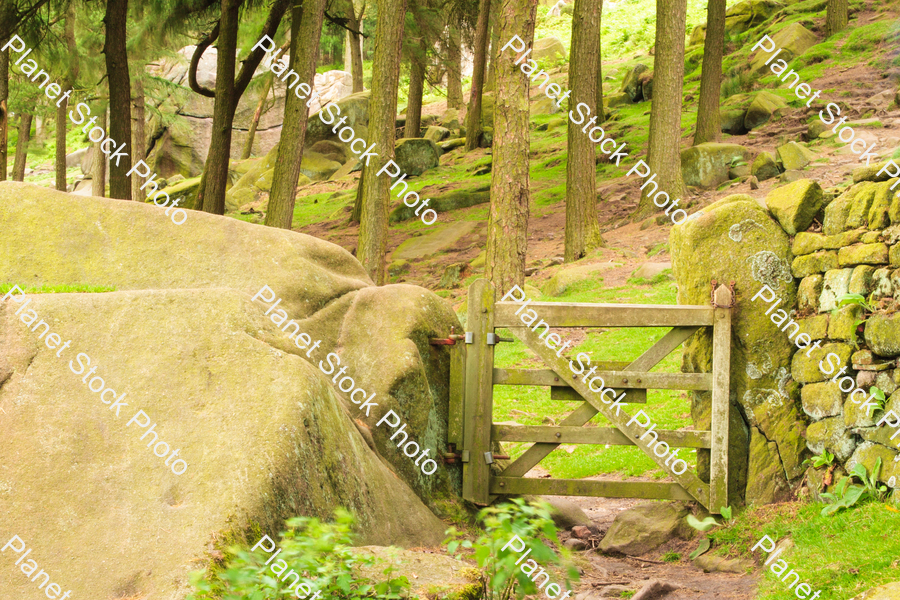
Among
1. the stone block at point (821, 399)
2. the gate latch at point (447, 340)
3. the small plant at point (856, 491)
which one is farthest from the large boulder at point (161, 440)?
the stone block at point (821, 399)

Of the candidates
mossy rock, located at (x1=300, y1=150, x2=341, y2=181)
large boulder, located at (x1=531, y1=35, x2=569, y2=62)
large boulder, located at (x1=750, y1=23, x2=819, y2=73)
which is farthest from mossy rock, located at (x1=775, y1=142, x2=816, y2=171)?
large boulder, located at (x1=531, y1=35, x2=569, y2=62)

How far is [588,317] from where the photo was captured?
20.6 ft

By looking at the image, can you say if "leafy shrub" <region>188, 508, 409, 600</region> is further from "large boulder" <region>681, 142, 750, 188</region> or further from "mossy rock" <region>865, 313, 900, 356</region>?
"large boulder" <region>681, 142, 750, 188</region>

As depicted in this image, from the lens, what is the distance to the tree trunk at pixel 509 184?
1090cm

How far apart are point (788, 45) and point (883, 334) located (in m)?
20.5

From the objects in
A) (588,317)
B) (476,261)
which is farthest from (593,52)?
(588,317)

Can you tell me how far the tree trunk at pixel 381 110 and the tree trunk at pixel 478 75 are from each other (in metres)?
12.5

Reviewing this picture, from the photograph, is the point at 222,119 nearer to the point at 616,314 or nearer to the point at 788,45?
the point at 616,314

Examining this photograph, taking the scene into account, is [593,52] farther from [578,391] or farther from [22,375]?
[22,375]

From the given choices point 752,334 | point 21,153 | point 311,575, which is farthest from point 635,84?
point 311,575

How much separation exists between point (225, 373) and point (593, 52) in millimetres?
12530

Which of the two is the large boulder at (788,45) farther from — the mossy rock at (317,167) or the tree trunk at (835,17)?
the mossy rock at (317,167)

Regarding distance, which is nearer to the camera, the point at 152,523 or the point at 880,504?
the point at 152,523

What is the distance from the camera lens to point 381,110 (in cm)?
1209
